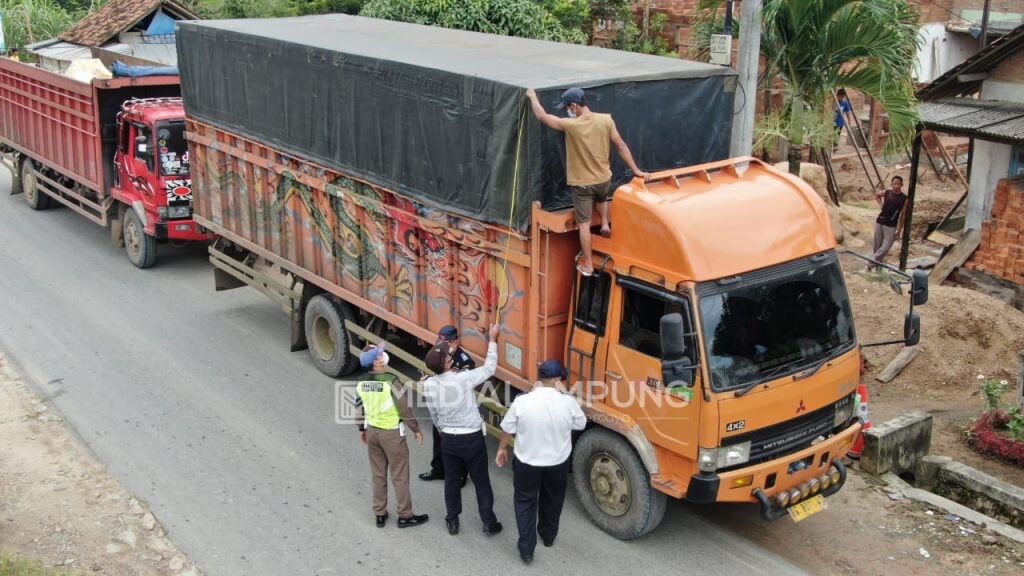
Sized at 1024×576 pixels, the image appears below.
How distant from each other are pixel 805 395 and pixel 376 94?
4.47 metres

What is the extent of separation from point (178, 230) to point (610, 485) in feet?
28.1

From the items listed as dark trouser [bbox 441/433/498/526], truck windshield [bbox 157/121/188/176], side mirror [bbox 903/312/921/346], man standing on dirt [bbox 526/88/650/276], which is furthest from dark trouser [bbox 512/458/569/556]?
truck windshield [bbox 157/121/188/176]

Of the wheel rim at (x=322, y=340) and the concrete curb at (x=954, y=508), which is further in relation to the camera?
the wheel rim at (x=322, y=340)

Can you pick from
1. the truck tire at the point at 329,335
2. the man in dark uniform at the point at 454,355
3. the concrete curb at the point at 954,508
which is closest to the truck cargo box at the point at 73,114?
the truck tire at the point at 329,335

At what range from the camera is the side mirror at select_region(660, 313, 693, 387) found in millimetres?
6188

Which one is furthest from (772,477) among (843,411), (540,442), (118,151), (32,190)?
(32,190)

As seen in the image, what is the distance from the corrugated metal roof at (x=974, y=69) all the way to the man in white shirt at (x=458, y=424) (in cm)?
901

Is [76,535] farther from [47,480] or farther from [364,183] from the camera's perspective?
[364,183]

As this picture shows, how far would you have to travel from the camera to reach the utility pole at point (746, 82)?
845 centimetres

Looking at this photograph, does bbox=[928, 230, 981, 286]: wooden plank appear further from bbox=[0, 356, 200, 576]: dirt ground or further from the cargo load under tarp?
bbox=[0, 356, 200, 576]: dirt ground

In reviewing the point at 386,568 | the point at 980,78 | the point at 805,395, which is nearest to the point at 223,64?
the point at 386,568

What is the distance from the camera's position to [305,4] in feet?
66.6

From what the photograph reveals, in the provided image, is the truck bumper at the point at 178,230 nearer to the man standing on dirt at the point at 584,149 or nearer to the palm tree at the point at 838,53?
the palm tree at the point at 838,53

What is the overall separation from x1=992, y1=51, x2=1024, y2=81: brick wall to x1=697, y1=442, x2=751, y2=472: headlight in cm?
910
